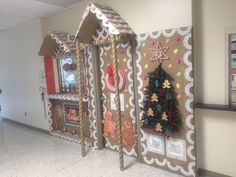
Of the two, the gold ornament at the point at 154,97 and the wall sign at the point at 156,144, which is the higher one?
the gold ornament at the point at 154,97

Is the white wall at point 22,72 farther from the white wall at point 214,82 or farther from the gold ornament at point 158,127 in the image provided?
the white wall at point 214,82

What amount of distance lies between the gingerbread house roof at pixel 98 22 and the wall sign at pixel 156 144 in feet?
4.79

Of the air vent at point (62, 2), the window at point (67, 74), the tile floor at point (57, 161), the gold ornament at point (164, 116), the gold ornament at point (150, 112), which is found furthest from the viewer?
the window at point (67, 74)

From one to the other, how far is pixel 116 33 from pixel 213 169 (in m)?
2.05

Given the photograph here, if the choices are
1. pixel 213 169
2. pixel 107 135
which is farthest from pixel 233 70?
pixel 107 135

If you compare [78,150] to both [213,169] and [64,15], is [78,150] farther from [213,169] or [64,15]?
[64,15]

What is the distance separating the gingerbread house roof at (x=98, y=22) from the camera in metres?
2.79

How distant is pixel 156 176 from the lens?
2.73 metres

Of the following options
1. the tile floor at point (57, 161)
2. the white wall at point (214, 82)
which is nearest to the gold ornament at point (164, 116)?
the white wall at point (214, 82)

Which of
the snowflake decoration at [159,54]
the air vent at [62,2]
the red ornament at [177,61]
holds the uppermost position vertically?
the air vent at [62,2]

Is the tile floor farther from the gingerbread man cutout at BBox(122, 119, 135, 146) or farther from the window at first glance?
the window

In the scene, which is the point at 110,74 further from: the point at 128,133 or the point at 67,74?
the point at 67,74

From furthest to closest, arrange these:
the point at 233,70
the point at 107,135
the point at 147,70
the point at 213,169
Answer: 1. the point at 107,135
2. the point at 147,70
3. the point at 213,169
4. the point at 233,70

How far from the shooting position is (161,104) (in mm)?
2689
